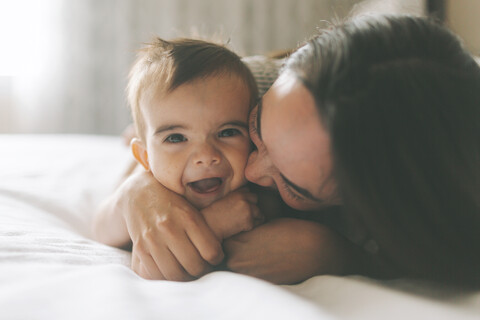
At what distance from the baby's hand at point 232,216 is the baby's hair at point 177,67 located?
8.4 inches

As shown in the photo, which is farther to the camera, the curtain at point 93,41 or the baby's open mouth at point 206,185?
the curtain at point 93,41

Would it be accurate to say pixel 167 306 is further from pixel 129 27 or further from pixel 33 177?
pixel 129 27

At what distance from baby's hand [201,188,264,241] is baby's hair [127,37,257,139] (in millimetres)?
214

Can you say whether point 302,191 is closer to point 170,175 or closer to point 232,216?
point 232,216

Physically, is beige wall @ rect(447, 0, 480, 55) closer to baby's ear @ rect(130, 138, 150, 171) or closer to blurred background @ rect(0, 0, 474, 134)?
baby's ear @ rect(130, 138, 150, 171)

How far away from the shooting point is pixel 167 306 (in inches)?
17.0

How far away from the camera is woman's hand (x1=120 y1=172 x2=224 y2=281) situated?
630mm

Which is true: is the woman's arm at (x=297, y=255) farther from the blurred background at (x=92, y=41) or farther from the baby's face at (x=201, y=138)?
the blurred background at (x=92, y=41)

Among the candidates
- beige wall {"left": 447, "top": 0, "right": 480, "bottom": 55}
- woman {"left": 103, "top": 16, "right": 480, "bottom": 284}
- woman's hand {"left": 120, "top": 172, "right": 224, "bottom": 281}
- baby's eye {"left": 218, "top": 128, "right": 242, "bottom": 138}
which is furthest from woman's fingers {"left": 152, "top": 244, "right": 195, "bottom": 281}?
beige wall {"left": 447, "top": 0, "right": 480, "bottom": 55}

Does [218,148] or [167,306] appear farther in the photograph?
[218,148]

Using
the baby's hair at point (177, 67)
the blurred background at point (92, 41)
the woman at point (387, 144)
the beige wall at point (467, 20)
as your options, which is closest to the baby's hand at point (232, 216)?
the woman at point (387, 144)

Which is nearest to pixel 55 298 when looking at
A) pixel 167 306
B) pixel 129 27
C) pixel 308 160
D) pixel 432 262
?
pixel 167 306

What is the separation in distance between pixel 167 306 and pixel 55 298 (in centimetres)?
12

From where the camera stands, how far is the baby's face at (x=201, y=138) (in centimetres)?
71
